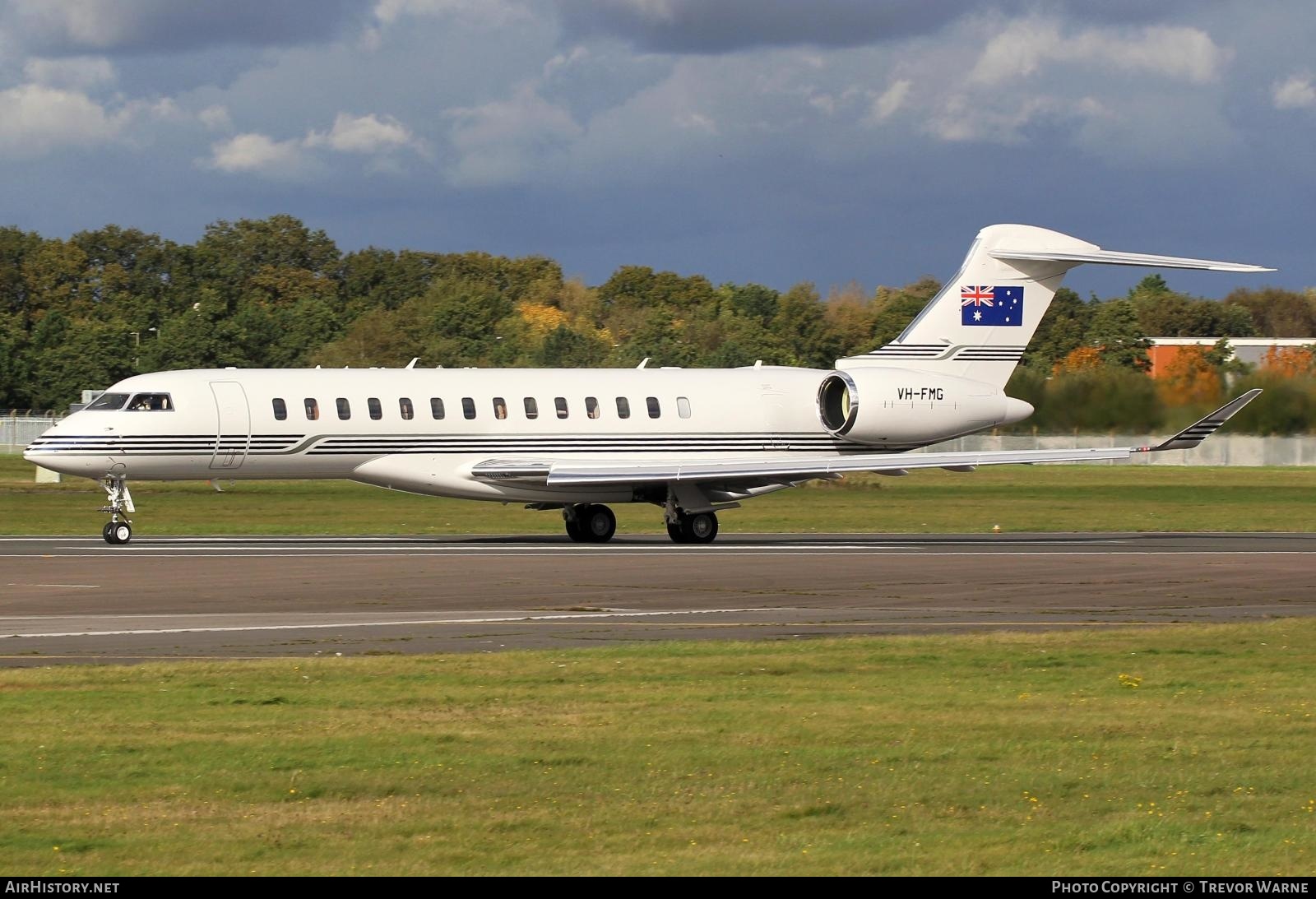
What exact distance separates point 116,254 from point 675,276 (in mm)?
44911

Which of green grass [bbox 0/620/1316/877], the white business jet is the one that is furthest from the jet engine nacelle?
green grass [bbox 0/620/1316/877]

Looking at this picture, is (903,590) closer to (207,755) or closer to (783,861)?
(207,755)

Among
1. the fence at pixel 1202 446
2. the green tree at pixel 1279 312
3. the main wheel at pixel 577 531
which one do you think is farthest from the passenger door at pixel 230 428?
the green tree at pixel 1279 312

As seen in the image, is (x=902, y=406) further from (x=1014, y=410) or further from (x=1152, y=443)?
(x=1152, y=443)

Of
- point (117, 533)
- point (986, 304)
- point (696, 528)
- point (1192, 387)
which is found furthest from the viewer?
point (1192, 387)

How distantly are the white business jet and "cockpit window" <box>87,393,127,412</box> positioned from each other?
3 centimetres

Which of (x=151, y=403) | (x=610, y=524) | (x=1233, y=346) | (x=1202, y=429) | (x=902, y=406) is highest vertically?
(x=1233, y=346)

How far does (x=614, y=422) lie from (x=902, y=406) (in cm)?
577

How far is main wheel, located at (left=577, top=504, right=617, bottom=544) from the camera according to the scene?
35.2 metres

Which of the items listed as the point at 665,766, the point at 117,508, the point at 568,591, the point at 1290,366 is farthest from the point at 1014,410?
the point at 665,766

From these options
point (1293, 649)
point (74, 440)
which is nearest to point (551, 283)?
point (74, 440)

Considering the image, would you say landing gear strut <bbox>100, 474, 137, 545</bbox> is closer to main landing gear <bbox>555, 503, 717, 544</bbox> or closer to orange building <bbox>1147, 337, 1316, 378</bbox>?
main landing gear <bbox>555, 503, 717, 544</bbox>

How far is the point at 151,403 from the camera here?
3262cm

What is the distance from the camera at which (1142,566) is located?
28344 mm
